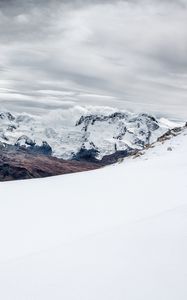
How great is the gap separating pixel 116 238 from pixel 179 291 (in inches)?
78.2

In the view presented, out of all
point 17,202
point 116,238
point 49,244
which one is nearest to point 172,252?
point 116,238

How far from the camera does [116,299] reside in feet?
13.2

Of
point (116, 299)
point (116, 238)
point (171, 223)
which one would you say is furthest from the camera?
point (171, 223)

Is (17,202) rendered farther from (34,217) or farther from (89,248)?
(89,248)

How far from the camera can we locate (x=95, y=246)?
18.8 ft

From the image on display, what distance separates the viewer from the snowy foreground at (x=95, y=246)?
4.29 m

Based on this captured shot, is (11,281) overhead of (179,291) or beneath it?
beneath

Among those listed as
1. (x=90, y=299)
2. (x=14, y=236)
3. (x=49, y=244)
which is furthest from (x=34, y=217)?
(x=90, y=299)

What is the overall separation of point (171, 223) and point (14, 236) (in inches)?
109

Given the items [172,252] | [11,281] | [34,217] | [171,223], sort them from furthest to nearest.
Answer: [34,217]
[171,223]
[172,252]
[11,281]

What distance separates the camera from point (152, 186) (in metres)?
11.6

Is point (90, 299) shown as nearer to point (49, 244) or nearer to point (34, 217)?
point (49, 244)

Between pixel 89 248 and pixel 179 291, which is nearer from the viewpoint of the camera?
pixel 179 291

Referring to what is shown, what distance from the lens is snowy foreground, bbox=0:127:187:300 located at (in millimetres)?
4293
